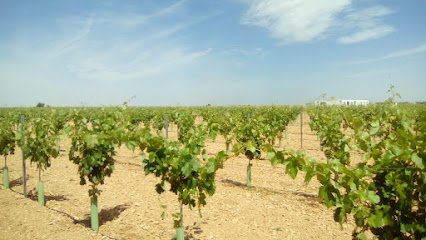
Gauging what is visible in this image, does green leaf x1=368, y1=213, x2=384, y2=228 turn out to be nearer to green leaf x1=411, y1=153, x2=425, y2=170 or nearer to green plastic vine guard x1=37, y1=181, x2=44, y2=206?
green leaf x1=411, y1=153, x2=425, y2=170

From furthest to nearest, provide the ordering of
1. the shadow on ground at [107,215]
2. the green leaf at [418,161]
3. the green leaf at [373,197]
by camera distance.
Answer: the shadow on ground at [107,215] → the green leaf at [373,197] → the green leaf at [418,161]

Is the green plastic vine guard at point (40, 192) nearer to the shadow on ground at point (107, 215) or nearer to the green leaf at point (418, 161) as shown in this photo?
the shadow on ground at point (107, 215)

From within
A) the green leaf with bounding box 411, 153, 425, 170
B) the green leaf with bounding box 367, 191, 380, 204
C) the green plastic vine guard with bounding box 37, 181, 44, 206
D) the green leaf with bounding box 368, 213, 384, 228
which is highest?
the green leaf with bounding box 411, 153, 425, 170

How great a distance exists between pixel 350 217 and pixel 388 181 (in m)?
3.96

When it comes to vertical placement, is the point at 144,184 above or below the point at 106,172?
below

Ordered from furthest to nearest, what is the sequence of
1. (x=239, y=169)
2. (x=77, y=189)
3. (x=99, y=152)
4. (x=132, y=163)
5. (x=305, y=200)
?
(x=132, y=163) → (x=239, y=169) → (x=77, y=189) → (x=305, y=200) → (x=99, y=152)

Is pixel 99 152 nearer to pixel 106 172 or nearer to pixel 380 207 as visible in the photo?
pixel 106 172

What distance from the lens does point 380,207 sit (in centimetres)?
195

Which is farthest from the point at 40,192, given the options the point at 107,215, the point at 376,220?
the point at 376,220

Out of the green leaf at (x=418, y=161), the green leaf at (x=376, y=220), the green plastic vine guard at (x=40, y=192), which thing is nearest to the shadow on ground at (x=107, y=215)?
the green plastic vine guard at (x=40, y=192)

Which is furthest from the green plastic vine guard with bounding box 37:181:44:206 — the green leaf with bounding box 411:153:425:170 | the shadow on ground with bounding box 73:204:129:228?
the green leaf with bounding box 411:153:425:170

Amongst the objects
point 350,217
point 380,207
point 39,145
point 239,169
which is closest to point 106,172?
point 39,145

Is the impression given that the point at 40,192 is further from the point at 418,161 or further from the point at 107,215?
the point at 418,161

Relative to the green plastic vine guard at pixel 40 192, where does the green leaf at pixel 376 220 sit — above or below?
above
